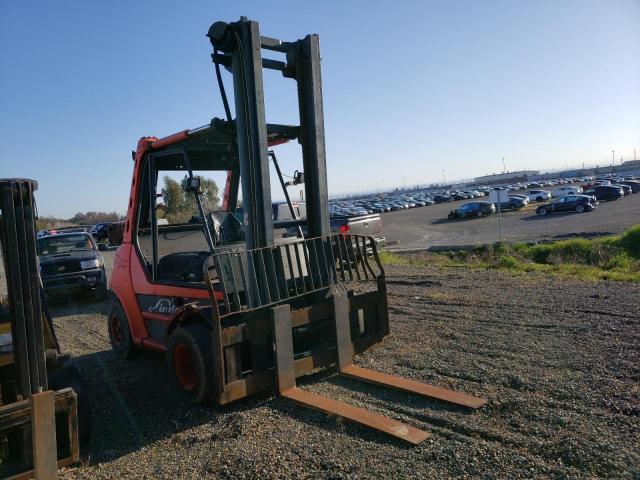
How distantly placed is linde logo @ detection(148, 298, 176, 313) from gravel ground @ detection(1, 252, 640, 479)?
0.83 meters

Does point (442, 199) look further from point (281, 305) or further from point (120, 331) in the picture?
point (281, 305)

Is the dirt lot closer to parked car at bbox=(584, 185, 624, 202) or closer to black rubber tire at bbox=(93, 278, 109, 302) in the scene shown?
parked car at bbox=(584, 185, 624, 202)

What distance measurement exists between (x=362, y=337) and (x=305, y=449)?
2139 millimetres


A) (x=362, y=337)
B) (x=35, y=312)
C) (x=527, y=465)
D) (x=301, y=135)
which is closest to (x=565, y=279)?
(x=362, y=337)

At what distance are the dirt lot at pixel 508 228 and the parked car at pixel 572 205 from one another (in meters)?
0.94

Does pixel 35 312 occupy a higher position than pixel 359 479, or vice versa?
pixel 35 312

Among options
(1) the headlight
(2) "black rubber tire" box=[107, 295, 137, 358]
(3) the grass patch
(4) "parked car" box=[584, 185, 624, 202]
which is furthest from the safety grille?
(4) "parked car" box=[584, 185, 624, 202]

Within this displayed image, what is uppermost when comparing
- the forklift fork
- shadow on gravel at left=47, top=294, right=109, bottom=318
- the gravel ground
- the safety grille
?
the safety grille

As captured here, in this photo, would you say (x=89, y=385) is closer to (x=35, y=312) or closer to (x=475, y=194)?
(x=35, y=312)

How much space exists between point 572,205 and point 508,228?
11.4 metres

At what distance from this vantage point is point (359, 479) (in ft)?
11.7

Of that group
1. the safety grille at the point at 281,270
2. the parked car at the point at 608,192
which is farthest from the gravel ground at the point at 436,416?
the parked car at the point at 608,192

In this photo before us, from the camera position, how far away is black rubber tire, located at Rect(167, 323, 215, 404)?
5.03 metres

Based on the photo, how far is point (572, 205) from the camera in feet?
137
